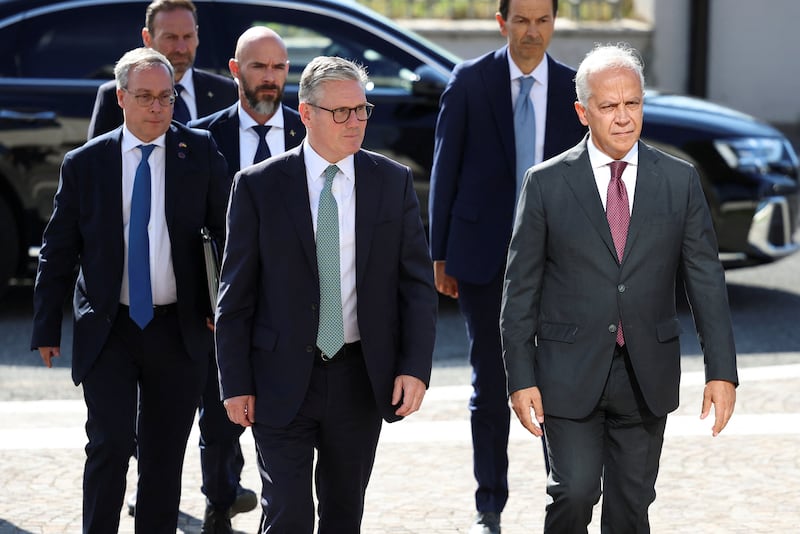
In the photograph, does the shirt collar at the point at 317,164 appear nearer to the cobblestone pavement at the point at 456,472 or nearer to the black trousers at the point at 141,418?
the black trousers at the point at 141,418

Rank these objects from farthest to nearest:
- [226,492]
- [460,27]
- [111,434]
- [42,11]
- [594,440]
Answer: [460,27], [42,11], [226,492], [111,434], [594,440]

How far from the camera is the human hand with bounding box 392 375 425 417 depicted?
183 inches

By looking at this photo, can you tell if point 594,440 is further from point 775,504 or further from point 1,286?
point 1,286

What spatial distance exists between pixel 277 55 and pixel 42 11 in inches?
165

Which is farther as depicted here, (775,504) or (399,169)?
(775,504)

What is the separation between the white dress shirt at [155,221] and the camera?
525 cm

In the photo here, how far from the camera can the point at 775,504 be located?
6152 mm

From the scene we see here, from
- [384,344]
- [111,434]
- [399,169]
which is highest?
[399,169]

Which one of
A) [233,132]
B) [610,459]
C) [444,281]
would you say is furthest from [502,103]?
[610,459]

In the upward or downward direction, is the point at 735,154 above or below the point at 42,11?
below

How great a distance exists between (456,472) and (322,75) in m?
2.66

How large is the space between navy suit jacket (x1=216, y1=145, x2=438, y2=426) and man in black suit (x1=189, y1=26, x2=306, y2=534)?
140 centimetres

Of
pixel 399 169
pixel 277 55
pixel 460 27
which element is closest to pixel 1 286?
pixel 277 55

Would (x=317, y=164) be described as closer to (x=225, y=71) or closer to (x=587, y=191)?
(x=587, y=191)
